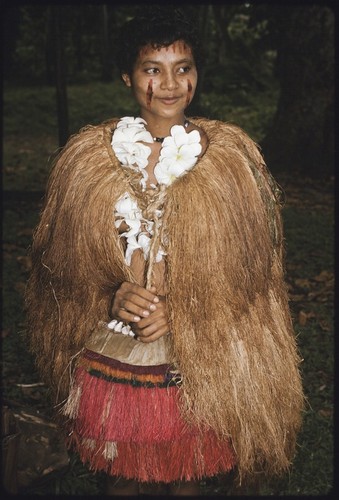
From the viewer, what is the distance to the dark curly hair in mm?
2074

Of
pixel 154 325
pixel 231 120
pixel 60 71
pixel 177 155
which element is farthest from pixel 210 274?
pixel 60 71

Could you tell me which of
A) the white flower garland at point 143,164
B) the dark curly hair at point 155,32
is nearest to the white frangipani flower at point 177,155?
the white flower garland at point 143,164

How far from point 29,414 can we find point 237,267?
62.6 inches

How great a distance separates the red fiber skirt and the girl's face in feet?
3.08

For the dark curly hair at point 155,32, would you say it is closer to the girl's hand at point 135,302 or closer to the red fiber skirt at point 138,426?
the girl's hand at point 135,302

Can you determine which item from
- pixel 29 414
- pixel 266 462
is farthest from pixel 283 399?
pixel 29 414

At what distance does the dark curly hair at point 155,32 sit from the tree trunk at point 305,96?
6690 millimetres

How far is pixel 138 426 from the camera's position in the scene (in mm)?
2068

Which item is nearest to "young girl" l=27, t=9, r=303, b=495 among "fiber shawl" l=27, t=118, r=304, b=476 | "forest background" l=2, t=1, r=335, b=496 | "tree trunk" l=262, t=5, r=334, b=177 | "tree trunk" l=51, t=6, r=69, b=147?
"fiber shawl" l=27, t=118, r=304, b=476

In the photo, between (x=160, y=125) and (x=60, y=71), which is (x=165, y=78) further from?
(x=60, y=71)

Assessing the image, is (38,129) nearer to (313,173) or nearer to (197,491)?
(313,173)

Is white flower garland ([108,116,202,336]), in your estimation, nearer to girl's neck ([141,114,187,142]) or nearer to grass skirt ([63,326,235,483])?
girl's neck ([141,114,187,142])

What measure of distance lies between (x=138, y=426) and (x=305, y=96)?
7.35 meters

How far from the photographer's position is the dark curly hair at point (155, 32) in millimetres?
2074
